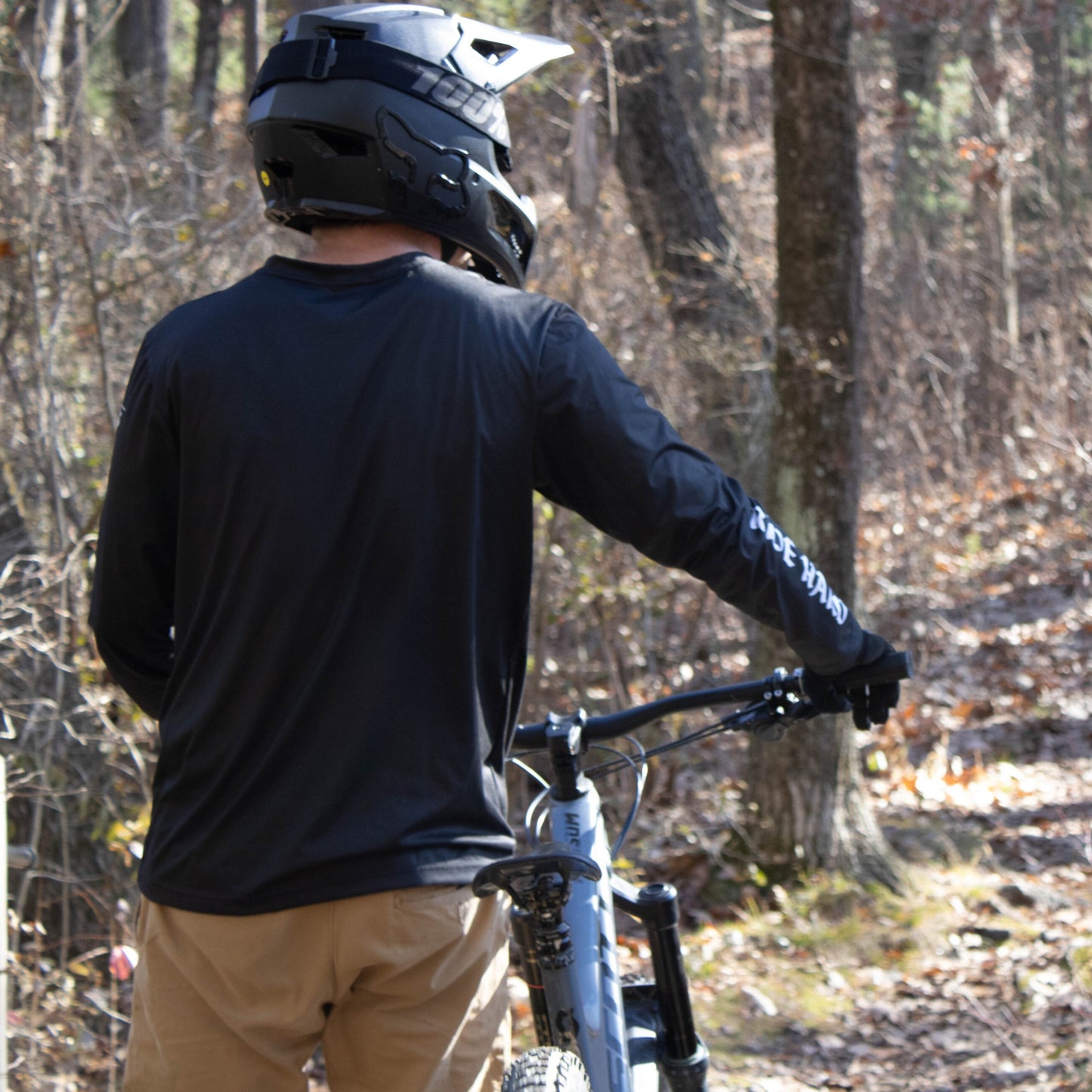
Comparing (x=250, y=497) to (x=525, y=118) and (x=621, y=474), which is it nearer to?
(x=621, y=474)

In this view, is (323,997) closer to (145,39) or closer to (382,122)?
(382,122)

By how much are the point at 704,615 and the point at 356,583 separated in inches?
213

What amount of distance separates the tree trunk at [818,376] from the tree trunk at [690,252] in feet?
4.03

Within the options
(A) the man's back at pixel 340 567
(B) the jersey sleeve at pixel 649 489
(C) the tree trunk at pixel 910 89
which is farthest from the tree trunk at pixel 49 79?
(C) the tree trunk at pixel 910 89

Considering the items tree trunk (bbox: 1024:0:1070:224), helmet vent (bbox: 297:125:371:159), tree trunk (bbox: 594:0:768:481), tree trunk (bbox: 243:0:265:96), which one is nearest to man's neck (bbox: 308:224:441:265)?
helmet vent (bbox: 297:125:371:159)

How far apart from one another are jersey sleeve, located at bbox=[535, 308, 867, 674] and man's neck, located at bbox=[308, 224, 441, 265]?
0.37 m

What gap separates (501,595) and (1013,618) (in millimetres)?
8345

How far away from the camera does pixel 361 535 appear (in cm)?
202

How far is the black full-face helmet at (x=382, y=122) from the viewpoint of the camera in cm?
229

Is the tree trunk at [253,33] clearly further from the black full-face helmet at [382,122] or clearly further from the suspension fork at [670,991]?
the suspension fork at [670,991]

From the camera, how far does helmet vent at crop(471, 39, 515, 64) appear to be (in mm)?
2525

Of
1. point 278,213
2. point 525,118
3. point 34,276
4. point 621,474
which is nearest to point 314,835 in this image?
point 621,474

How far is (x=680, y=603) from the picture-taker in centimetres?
782

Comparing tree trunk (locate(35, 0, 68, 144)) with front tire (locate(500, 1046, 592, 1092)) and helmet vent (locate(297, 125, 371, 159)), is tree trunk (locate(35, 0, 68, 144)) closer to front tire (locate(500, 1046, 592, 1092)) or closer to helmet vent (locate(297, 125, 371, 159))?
helmet vent (locate(297, 125, 371, 159))
